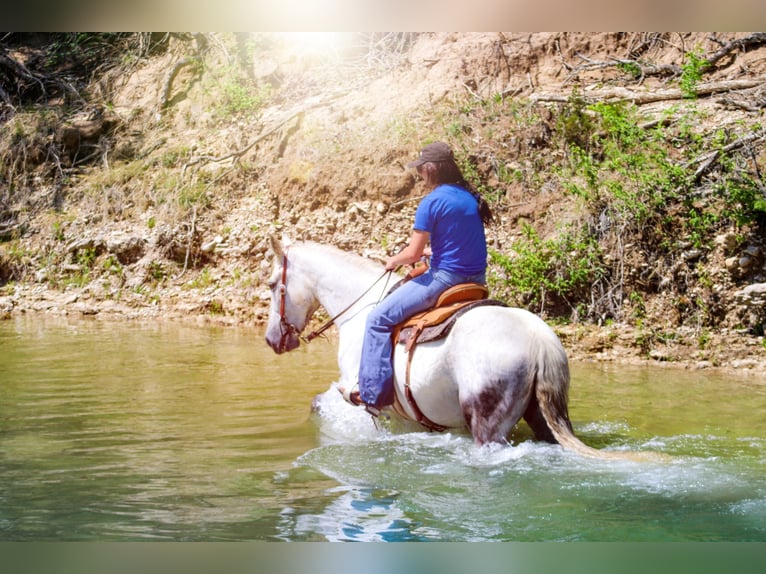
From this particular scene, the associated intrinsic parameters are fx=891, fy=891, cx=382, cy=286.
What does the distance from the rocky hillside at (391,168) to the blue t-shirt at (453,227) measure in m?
3.13

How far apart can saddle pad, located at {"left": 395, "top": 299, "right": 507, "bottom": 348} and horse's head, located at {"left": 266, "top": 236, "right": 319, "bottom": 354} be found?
830mm

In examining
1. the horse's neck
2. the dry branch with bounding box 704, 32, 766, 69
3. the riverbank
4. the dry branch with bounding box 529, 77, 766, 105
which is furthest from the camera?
the dry branch with bounding box 704, 32, 766, 69

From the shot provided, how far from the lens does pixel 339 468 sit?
383cm

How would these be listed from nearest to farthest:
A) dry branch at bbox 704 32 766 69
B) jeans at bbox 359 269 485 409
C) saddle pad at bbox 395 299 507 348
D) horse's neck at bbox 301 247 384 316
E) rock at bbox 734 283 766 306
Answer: saddle pad at bbox 395 299 507 348, jeans at bbox 359 269 485 409, horse's neck at bbox 301 247 384 316, rock at bbox 734 283 766 306, dry branch at bbox 704 32 766 69

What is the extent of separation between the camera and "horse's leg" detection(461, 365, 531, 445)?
140 inches

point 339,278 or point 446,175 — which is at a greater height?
point 446,175

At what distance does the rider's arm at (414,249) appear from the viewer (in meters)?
3.82

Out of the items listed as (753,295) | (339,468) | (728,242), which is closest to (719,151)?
(728,242)

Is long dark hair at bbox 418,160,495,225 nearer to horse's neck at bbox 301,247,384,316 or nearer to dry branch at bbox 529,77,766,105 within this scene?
horse's neck at bbox 301,247,384,316

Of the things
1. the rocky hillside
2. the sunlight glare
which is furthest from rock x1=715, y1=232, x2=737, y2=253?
the sunlight glare

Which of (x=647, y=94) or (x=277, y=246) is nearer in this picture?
(x=277, y=246)

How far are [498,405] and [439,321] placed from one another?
44 cm

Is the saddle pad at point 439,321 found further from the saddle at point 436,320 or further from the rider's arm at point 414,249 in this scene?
the rider's arm at point 414,249

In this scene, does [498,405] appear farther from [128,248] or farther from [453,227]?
[128,248]
